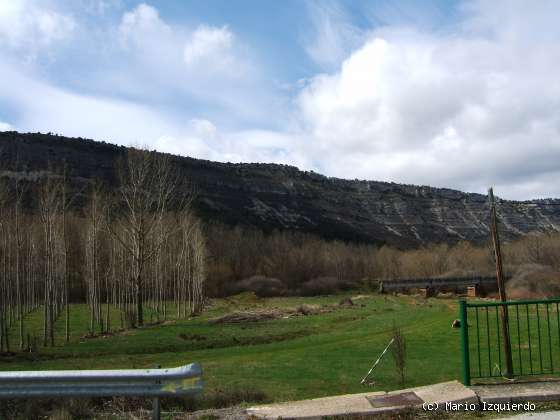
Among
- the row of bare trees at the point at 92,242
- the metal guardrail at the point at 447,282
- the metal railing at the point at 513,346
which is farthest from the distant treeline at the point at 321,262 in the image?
the metal railing at the point at 513,346

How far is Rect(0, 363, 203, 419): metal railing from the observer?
225 inches

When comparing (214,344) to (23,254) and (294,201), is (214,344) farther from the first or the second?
(294,201)

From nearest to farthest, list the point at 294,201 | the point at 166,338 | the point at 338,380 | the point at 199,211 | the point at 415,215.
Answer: the point at 338,380 → the point at 166,338 → the point at 199,211 → the point at 294,201 → the point at 415,215

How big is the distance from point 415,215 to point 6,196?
15519 centimetres

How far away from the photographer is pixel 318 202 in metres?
164

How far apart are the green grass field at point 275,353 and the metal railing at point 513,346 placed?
1065 mm

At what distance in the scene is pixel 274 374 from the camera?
54.6ft

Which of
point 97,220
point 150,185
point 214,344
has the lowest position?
point 214,344

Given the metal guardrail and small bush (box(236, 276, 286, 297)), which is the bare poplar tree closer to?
small bush (box(236, 276, 286, 297))

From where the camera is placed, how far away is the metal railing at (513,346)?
8.50 m

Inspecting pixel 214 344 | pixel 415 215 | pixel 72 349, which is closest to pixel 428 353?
pixel 214 344

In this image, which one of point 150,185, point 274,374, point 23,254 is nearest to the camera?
point 274,374

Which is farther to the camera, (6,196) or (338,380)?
(6,196)

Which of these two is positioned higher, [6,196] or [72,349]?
[6,196]
